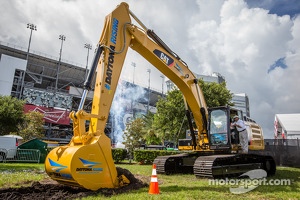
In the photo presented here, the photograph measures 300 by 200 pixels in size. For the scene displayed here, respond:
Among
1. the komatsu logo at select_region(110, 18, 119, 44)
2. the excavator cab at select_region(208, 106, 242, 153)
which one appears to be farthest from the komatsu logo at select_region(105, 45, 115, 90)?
the excavator cab at select_region(208, 106, 242, 153)

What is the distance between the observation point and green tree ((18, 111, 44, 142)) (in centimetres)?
3005

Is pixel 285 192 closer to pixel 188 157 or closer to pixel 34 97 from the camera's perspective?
pixel 188 157

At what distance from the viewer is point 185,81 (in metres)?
9.83

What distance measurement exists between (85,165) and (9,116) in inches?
1032

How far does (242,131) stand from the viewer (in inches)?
382

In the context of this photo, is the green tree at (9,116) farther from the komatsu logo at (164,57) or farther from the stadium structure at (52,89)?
the komatsu logo at (164,57)

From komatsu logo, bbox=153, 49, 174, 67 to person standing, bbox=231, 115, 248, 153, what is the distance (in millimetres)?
3260

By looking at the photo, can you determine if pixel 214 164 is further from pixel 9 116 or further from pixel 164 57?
pixel 9 116

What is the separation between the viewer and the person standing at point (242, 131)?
31.7 ft

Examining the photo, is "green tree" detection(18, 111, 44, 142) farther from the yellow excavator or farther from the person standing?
the person standing

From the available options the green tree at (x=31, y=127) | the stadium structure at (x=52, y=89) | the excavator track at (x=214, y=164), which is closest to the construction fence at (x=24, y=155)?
the green tree at (x=31, y=127)

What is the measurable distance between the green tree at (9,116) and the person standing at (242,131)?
25820 mm

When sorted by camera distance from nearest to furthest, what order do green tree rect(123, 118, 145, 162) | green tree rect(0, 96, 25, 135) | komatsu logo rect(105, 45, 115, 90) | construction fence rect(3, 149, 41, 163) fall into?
komatsu logo rect(105, 45, 115, 90) → construction fence rect(3, 149, 41, 163) → green tree rect(123, 118, 145, 162) → green tree rect(0, 96, 25, 135)

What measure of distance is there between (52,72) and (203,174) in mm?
47674
